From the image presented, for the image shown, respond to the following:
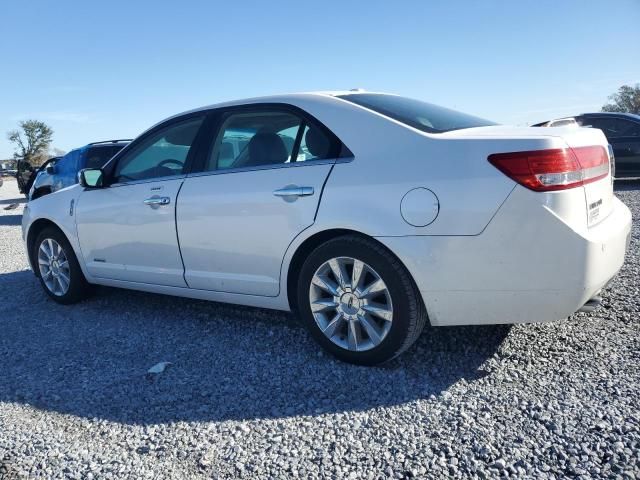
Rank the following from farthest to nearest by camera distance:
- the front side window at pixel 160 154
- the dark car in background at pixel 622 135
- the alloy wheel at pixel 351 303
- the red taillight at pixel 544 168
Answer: the dark car in background at pixel 622 135, the front side window at pixel 160 154, the alloy wheel at pixel 351 303, the red taillight at pixel 544 168

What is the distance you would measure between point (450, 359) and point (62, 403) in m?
2.26

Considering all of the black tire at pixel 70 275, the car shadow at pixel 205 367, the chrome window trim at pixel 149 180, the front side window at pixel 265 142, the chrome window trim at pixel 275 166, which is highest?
the front side window at pixel 265 142

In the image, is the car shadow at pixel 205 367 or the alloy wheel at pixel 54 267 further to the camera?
the alloy wheel at pixel 54 267

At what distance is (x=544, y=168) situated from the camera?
8.60 ft

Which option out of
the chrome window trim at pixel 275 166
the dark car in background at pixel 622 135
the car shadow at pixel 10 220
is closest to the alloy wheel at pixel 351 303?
the chrome window trim at pixel 275 166

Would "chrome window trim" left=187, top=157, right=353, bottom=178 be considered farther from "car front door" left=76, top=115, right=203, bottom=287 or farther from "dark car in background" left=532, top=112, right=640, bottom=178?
"dark car in background" left=532, top=112, right=640, bottom=178

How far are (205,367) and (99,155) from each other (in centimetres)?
706

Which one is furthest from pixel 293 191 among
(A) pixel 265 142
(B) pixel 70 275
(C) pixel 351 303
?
(B) pixel 70 275

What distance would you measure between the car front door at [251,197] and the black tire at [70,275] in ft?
5.06

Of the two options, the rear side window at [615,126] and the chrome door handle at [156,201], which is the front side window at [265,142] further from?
the rear side window at [615,126]

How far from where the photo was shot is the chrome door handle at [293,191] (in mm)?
3223

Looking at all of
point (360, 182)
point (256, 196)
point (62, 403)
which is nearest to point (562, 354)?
point (360, 182)

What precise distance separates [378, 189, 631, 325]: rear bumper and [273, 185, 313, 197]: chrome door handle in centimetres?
56

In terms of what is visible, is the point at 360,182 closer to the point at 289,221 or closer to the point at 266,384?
the point at 289,221
